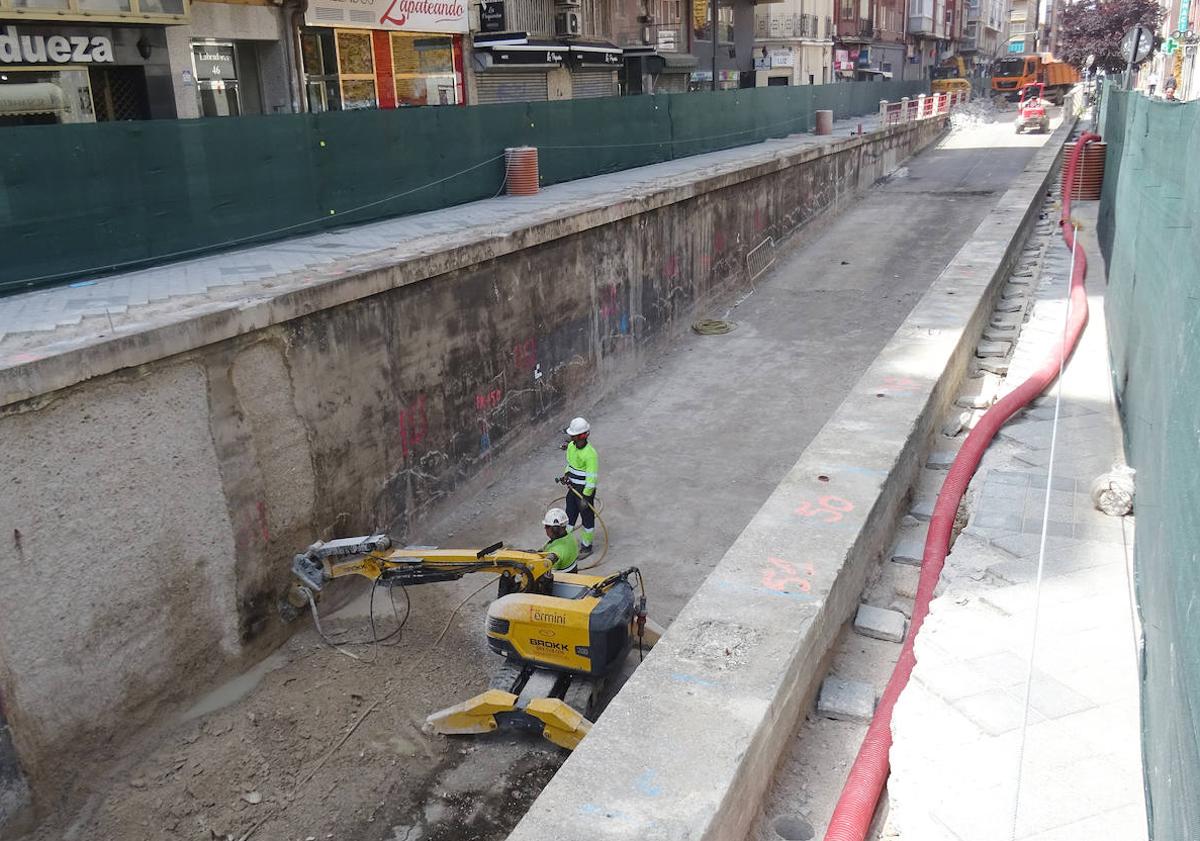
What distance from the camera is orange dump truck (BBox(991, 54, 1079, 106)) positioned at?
6209 cm

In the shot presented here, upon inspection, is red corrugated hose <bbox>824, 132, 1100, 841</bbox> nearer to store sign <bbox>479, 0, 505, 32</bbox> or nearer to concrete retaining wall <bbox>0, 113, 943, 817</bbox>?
concrete retaining wall <bbox>0, 113, 943, 817</bbox>

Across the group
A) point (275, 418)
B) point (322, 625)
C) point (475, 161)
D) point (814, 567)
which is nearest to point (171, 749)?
point (322, 625)

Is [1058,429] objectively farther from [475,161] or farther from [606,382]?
[475,161]

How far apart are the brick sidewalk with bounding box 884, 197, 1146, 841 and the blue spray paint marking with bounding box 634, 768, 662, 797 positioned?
3.35ft

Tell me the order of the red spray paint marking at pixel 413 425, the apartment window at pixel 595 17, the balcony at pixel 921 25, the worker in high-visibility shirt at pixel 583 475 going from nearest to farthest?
the worker in high-visibility shirt at pixel 583 475, the red spray paint marking at pixel 413 425, the apartment window at pixel 595 17, the balcony at pixel 921 25

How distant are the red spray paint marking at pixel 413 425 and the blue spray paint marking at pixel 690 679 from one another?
6.54 metres

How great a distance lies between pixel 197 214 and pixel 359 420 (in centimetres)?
354

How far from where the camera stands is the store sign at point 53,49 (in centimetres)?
1440

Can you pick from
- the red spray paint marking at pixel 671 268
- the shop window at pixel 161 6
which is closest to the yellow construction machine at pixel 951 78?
the red spray paint marking at pixel 671 268

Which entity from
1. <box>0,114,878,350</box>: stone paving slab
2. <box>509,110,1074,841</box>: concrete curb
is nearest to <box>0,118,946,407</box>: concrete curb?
<box>0,114,878,350</box>: stone paving slab

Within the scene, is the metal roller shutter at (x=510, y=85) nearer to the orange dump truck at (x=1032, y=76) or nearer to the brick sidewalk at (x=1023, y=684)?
the brick sidewalk at (x=1023, y=684)

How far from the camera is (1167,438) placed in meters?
4.49

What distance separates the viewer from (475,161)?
Result: 52.0 feet

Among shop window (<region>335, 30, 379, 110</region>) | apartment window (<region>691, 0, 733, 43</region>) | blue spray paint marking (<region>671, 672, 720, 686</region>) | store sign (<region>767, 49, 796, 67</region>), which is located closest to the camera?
blue spray paint marking (<region>671, 672, 720, 686</region>)
